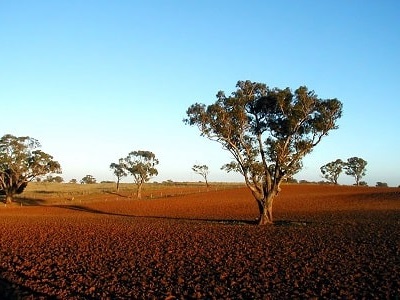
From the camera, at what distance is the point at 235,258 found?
22.2 meters

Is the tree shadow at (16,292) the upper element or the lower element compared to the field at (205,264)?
lower

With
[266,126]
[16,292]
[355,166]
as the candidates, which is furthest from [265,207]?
[355,166]

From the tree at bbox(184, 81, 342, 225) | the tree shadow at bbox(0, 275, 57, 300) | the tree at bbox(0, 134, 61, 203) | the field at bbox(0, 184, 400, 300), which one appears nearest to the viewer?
the tree shadow at bbox(0, 275, 57, 300)

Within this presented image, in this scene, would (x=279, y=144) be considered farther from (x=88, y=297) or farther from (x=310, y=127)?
(x=88, y=297)

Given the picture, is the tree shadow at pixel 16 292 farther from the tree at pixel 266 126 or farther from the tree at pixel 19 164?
the tree at pixel 19 164

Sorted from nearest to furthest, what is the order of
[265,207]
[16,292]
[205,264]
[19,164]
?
1. [16,292]
2. [205,264]
3. [265,207]
4. [19,164]

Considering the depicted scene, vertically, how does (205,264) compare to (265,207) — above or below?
below

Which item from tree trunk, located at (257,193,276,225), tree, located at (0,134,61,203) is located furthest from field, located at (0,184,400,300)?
tree, located at (0,134,61,203)

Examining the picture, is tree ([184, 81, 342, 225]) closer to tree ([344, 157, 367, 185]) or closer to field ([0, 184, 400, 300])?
field ([0, 184, 400, 300])

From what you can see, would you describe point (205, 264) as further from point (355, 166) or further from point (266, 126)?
point (355, 166)

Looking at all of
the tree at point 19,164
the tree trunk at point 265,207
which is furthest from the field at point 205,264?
the tree at point 19,164

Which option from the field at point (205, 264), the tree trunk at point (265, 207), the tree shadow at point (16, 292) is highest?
the tree trunk at point (265, 207)

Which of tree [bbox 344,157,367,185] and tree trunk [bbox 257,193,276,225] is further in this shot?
tree [bbox 344,157,367,185]

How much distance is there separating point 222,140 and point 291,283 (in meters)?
25.0
